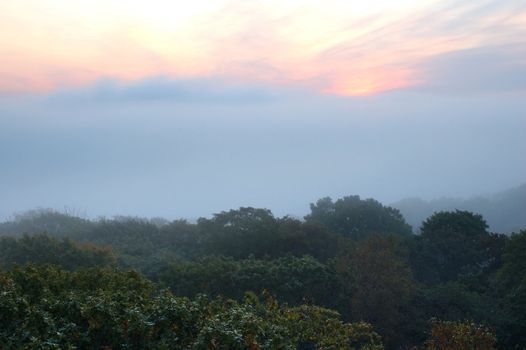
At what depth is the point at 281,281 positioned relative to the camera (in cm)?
2169

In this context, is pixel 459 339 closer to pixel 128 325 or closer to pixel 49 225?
pixel 128 325

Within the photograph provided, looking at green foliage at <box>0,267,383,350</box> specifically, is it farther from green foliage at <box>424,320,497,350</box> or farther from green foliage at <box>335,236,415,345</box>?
green foliage at <box>335,236,415,345</box>

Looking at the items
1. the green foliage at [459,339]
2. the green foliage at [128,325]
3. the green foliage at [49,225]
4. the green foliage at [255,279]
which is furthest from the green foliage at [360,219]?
the green foliage at [128,325]

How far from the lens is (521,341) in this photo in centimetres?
2195

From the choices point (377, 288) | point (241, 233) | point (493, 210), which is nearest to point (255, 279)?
point (377, 288)

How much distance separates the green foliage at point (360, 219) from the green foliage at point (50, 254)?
2121cm

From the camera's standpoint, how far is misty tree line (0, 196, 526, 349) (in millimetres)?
8922

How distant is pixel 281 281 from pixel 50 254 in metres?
9.67

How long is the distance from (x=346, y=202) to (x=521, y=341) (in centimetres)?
2625

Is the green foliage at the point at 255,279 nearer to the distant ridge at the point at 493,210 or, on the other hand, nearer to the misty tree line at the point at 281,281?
the misty tree line at the point at 281,281

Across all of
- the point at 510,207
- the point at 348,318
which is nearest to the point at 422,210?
the point at 510,207

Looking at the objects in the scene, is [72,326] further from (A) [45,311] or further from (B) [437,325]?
(B) [437,325]

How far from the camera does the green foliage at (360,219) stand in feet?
144

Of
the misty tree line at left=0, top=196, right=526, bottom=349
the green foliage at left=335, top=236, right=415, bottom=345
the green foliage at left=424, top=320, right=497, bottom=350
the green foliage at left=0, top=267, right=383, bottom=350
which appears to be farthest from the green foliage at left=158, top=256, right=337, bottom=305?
the green foliage at left=0, top=267, right=383, bottom=350
